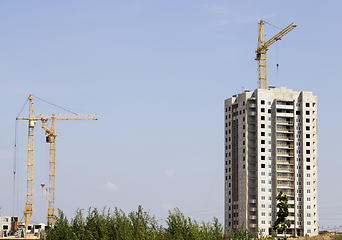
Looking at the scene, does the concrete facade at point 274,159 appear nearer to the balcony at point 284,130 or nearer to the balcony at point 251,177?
the balcony at point 284,130

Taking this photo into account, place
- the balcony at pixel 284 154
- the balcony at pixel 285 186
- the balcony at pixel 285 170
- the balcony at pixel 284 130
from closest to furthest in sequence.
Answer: the balcony at pixel 285 186
the balcony at pixel 285 170
the balcony at pixel 284 154
the balcony at pixel 284 130

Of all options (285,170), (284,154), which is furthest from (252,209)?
(284,154)

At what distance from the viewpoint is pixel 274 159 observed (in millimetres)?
193000

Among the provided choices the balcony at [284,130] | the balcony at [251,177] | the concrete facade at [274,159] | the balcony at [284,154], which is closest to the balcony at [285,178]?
the concrete facade at [274,159]

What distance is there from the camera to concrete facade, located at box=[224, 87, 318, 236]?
190500mm

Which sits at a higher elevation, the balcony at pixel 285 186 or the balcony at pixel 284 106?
the balcony at pixel 284 106

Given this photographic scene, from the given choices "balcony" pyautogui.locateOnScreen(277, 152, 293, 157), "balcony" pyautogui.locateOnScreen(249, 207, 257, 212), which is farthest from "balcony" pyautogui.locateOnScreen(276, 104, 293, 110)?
"balcony" pyautogui.locateOnScreen(249, 207, 257, 212)

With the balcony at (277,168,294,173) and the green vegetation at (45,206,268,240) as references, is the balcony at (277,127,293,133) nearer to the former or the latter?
the balcony at (277,168,294,173)

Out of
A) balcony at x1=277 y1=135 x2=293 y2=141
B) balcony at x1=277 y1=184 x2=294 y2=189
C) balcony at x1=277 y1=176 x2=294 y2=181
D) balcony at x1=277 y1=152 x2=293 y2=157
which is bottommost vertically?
balcony at x1=277 y1=184 x2=294 y2=189

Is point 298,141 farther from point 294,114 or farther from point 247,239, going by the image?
point 247,239

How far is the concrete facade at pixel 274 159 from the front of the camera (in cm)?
19050

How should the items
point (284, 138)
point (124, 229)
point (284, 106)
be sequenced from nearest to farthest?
point (124, 229) → point (284, 138) → point (284, 106)

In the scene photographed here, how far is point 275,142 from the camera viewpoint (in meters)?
193

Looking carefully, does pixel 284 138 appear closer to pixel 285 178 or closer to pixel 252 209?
pixel 285 178
